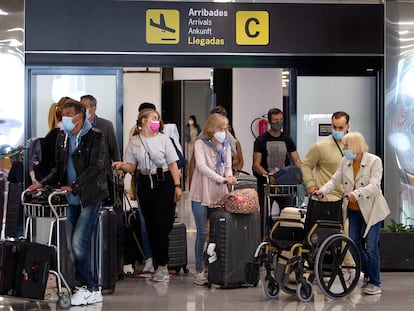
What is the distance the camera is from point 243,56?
985 centimetres

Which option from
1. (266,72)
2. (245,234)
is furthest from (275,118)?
(266,72)

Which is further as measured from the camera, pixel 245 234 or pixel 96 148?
pixel 245 234

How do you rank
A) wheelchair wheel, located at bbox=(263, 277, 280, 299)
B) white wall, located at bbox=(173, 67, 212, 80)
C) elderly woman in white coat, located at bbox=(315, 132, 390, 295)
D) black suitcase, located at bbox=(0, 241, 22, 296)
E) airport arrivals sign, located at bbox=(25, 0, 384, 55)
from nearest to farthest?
black suitcase, located at bbox=(0, 241, 22, 296)
wheelchair wheel, located at bbox=(263, 277, 280, 299)
elderly woman in white coat, located at bbox=(315, 132, 390, 295)
airport arrivals sign, located at bbox=(25, 0, 384, 55)
white wall, located at bbox=(173, 67, 212, 80)

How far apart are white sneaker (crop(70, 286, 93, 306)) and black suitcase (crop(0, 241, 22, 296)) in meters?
0.49

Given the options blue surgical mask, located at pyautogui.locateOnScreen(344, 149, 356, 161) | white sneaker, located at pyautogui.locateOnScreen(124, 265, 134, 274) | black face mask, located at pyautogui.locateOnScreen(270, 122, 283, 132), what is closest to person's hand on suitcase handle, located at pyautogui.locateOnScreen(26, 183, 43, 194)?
white sneaker, located at pyautogui.locateOnScreen(124, 265, 134, 274)

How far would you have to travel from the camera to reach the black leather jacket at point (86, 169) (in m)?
6.70

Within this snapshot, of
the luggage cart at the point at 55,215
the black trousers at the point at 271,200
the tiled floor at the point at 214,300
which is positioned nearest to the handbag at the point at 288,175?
the black trousers at the point at 271,200

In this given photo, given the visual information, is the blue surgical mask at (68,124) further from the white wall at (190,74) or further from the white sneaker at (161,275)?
the white wall at (190,74)

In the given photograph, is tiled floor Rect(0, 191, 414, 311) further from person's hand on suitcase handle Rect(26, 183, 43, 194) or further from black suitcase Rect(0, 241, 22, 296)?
person's hand on suitcase handle Rect(26, 183, 43, 194)

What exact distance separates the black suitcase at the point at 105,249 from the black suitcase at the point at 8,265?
75 cm

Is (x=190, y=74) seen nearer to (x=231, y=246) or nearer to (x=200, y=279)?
(x=200, y=279)

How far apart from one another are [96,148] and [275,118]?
3.24 metres

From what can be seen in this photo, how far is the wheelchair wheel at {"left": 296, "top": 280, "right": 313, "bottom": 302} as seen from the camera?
23.8 ft

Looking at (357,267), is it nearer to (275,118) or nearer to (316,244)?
(316,244)
